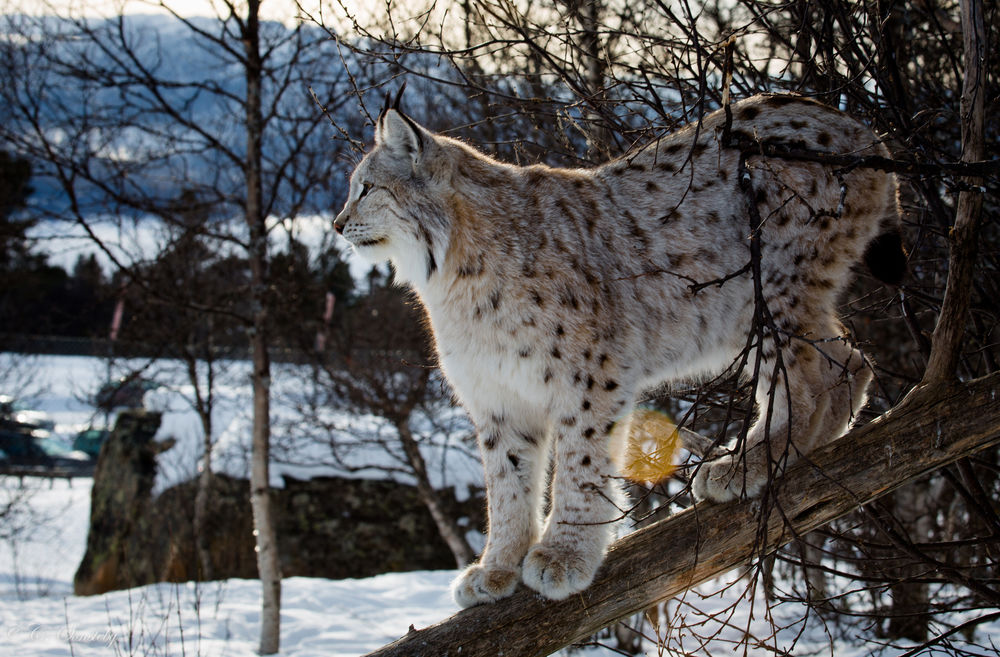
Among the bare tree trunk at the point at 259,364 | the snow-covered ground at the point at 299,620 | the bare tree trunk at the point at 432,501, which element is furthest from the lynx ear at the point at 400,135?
the bare tree trunk at the point at 432,501

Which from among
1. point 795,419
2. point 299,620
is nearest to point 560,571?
point 795,419

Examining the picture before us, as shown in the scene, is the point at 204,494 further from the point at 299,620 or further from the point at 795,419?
the point at 795,419

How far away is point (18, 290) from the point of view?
25297 mm

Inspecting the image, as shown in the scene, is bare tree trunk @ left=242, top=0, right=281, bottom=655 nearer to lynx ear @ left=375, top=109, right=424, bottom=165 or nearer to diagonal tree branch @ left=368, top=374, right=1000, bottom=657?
lynx ear @ left=375, top=109, right=424, bottom=165

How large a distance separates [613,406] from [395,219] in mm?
1365

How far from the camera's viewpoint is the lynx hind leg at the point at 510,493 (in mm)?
3592

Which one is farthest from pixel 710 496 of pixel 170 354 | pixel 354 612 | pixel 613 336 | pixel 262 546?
pixel 170 354

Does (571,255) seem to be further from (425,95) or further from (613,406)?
(425,95)

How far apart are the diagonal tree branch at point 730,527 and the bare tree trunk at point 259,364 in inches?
188

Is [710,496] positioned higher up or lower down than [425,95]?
lower down

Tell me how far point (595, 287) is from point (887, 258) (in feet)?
4.29

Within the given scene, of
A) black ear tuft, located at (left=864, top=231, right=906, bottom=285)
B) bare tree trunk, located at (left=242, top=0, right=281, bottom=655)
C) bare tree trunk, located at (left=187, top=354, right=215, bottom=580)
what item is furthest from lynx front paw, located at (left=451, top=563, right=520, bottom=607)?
bare tree trunk, located at (left=187, top=354, right=215, bottom=580)

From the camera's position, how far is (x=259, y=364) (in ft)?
25.3

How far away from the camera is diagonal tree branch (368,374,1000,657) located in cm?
304
